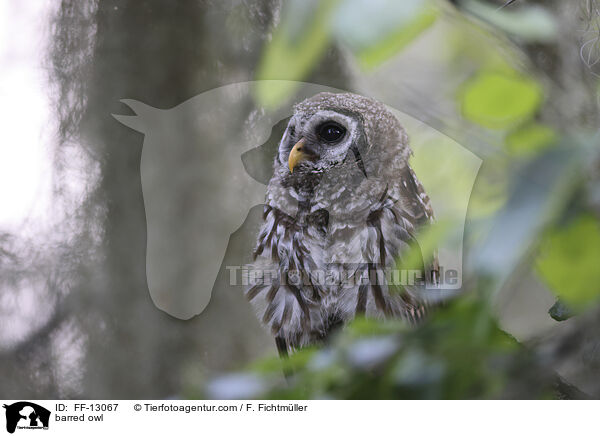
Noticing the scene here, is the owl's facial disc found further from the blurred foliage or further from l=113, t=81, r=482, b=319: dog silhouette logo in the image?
the blurred foliage

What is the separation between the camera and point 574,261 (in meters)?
0.21

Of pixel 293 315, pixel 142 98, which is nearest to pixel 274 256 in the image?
pixel 293 315

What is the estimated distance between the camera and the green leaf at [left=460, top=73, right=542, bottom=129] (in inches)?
10.0

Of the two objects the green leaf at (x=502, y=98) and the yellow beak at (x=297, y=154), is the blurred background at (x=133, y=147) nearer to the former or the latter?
the yellow beak at (x=297, y=154)

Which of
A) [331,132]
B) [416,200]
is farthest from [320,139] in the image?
[416,200]

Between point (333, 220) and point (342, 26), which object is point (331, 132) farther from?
point (342, 26)

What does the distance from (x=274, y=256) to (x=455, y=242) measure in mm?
529

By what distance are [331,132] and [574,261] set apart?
0.52 meters

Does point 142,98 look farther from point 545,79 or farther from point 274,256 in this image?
point 545,79
